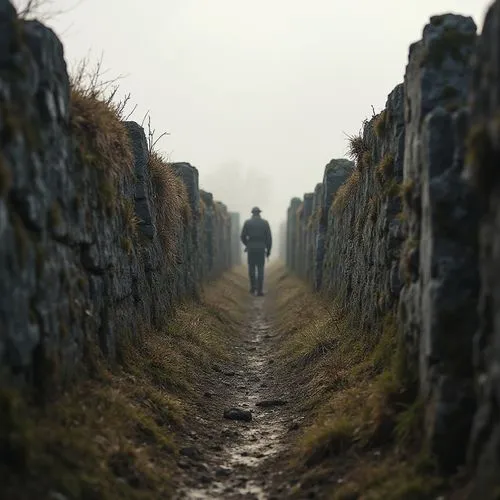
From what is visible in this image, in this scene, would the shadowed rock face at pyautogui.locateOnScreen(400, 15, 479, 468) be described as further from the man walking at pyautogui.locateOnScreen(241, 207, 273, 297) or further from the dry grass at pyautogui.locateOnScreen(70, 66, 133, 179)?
the man walking at pyautogui.locateOnScreen(241, 207, 273, 297)

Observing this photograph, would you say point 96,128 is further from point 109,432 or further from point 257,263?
point 257,263

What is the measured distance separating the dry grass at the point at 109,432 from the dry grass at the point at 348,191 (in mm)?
4165

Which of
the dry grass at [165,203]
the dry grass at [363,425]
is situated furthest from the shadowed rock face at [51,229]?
the dry grass at [363,425]

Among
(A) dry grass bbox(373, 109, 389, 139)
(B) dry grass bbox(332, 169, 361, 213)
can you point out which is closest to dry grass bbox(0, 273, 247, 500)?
(A) dry grass bbox(373, 109, 389, 139)

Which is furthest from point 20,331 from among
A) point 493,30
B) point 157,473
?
point 493,30

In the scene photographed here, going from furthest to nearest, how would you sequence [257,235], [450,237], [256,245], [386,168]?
[257,235] < [256,245] < [386,168] < [450,237]

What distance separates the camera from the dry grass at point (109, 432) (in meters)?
4.19

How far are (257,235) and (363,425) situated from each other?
55.5 feet

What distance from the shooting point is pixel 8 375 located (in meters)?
4.50

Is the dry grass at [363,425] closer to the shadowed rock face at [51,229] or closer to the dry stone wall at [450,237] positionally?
the dry stone wall at [450,237]

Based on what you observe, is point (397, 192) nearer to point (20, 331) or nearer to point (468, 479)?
point (468, 479)

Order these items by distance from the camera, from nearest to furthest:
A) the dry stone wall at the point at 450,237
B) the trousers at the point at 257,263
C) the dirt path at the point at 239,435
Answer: the dry stone wall at the point at 450,237 → the dirt path at the point at 239,435 → the trousers at the point at 257,263

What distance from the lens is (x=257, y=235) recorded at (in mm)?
22453

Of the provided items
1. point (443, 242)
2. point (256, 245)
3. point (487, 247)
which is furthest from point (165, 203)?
point (256, 245)
